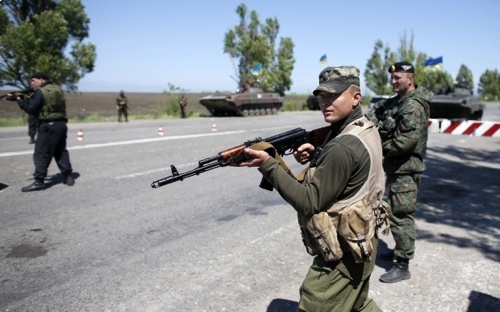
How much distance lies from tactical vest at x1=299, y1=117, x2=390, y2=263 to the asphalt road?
1355 mm

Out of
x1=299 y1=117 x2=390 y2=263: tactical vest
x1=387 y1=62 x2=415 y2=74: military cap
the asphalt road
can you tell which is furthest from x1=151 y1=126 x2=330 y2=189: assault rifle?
x1=387 y1=62 x2=415 y2=74: military cap

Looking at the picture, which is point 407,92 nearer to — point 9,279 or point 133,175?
point 9,279

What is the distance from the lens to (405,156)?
3.80 meters

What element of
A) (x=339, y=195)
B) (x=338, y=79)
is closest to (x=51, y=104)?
(x=338, y=79)

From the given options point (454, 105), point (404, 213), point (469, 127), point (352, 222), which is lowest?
point (404, 213)

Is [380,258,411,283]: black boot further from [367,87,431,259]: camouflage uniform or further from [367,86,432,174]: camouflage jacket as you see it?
[367,86,432,174]: camouflage jacket

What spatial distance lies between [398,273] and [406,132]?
1283mm

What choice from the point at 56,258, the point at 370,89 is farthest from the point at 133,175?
the point at 370,89

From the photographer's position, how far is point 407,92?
12.6ft

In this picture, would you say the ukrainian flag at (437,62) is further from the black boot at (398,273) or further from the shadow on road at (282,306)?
the shadow on road at (282,306)

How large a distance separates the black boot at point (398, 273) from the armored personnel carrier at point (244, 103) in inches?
907

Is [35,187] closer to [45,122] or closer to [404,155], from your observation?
[45,122]

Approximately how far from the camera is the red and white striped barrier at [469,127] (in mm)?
8336

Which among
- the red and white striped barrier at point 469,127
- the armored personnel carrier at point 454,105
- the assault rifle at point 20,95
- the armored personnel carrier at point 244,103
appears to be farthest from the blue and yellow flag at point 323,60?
the assault rifle at point 20,95
